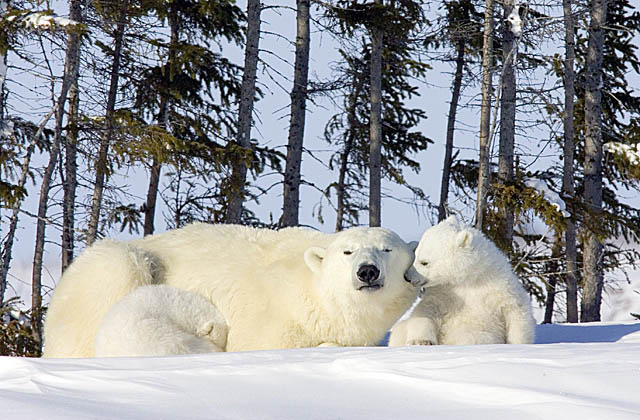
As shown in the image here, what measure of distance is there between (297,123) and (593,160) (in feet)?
20.3

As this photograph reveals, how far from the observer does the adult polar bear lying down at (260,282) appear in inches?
191

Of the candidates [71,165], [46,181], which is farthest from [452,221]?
[71,165]

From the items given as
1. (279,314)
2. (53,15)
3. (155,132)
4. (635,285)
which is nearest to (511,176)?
(155,132)

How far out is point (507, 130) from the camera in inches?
509

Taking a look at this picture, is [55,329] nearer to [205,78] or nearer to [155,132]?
[155,132]

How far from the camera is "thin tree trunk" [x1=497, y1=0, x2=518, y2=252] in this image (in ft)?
39.0

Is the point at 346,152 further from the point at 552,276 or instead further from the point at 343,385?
the point at 343,385

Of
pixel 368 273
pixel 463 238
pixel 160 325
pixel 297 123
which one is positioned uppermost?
pixel 297 123

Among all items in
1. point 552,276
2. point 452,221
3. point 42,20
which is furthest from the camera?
point 552,276

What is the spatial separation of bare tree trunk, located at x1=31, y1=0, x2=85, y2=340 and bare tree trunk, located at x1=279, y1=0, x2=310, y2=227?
4.04 meters

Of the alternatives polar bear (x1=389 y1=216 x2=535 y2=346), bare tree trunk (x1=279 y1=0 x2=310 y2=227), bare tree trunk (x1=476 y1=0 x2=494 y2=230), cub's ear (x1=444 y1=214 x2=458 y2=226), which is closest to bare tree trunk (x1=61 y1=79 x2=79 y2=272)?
bare tree trunk (x1=279 y1=0 x2=310 y2=227)

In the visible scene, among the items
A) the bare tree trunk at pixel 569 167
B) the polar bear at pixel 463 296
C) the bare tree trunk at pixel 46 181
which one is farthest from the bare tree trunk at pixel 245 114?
the polar bear at pixel 463 296

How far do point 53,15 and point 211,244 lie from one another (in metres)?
4.14

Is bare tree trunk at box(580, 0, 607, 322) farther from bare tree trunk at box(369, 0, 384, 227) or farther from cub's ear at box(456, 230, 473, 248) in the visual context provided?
cub's ear at box(456, 230, 473, 248)
